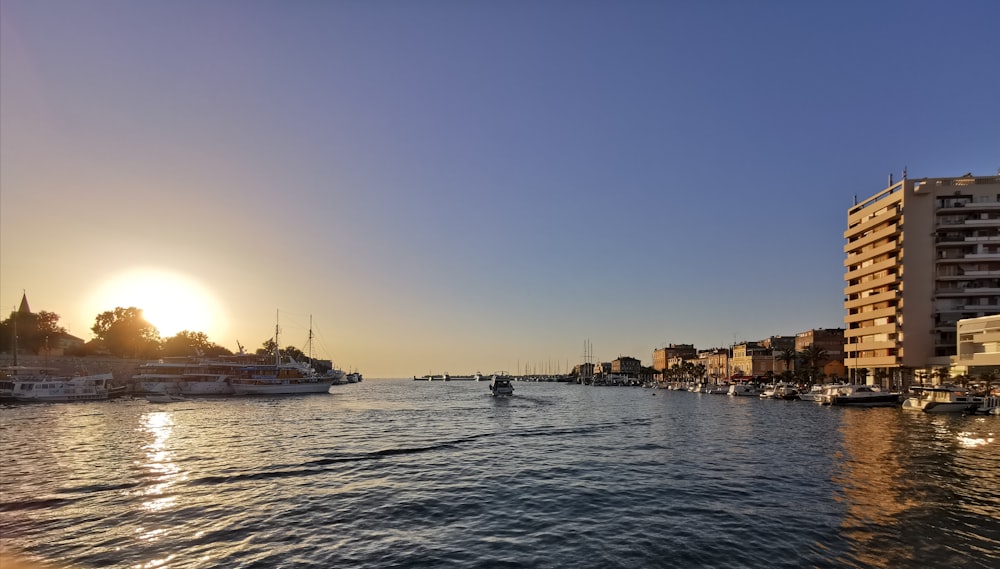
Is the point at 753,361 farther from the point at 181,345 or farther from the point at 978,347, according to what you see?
the point at 181,345

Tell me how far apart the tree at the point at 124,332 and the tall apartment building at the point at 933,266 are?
660 ft

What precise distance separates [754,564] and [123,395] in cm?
13079

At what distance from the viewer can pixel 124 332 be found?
15800cm

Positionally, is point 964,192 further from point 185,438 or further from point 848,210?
point 185,438

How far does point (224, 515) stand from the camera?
20531mm

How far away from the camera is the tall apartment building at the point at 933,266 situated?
95.1 m

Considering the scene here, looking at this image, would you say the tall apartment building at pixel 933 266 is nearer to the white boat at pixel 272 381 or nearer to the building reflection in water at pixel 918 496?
the building reflection in water at pixel 918 496

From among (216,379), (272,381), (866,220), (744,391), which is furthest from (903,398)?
(216,379)

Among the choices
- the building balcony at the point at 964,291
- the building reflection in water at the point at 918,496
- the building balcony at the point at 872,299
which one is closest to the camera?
the building reflection in water at the point at 918,496

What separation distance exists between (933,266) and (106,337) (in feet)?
704

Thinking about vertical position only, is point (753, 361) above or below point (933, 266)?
below


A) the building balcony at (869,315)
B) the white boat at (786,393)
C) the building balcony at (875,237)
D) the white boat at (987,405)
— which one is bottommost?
the white boat at (786,393)

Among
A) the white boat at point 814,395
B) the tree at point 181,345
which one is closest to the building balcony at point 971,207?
the white boat at point 814,395

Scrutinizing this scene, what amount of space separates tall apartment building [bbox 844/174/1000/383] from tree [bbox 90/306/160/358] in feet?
660
